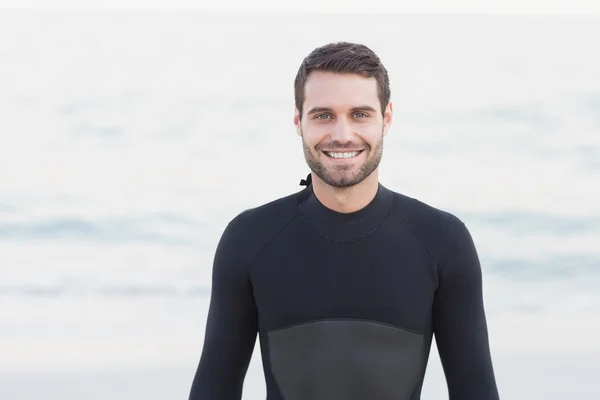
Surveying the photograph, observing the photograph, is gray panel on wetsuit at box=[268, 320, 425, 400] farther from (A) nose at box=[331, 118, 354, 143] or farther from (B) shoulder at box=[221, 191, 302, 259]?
(A) nose at box=[331, 118, 354, 143]

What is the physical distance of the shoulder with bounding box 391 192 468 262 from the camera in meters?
3.18

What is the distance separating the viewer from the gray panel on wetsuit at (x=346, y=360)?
3076mm

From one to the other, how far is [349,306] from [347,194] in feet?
1.13

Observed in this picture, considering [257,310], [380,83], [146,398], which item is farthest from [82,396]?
[380,83]

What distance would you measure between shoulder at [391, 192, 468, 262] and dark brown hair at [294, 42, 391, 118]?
345mm

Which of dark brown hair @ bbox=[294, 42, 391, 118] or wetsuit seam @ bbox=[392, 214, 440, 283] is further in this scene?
wetsuit seam @ bbox=[392, 214, 440, 283]

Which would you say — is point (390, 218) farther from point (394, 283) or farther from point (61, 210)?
point (61, 210)

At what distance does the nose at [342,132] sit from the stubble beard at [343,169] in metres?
0.07

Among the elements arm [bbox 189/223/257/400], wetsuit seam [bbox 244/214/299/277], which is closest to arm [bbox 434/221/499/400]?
wetsuit seam [bbox 244/214/299/277]

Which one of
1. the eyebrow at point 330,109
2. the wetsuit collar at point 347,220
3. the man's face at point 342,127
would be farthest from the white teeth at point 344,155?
the wetsuit collar at point 347,220

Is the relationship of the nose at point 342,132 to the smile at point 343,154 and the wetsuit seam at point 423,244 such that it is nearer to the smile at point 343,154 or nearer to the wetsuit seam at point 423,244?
the smile at point 343,154

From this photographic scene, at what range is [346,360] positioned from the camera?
3.08 metres

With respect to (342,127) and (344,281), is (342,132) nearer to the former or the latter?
(342,127)

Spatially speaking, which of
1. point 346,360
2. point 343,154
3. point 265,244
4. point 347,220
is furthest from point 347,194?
point 346,360
